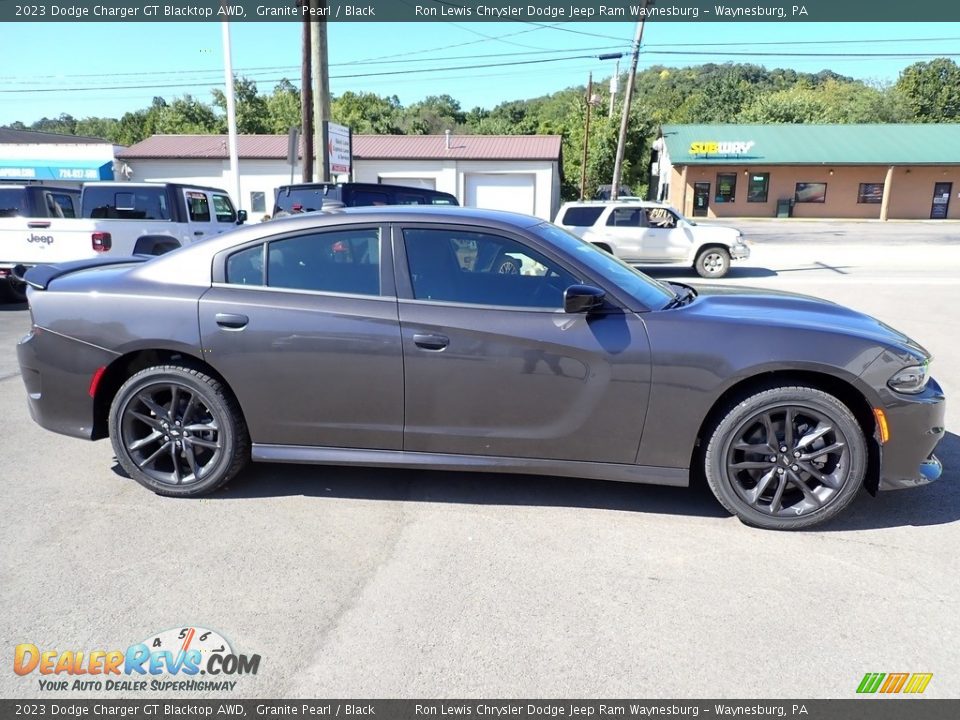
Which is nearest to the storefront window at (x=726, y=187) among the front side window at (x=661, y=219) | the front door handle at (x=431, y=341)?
the front side window at (x=661, y=219)

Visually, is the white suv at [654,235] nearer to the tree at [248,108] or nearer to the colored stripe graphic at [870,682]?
the colored stripe graphic at [870,682]

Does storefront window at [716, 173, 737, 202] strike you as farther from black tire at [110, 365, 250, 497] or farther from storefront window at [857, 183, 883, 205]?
black tire at [110, 365, 250, 497]

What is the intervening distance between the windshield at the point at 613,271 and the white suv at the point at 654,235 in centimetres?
1200

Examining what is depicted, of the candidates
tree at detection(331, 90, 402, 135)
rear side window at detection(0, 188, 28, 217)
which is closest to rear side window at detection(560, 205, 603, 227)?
rear side window at detection(0, 188, 28, 217)

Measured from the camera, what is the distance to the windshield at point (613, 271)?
3.72 m

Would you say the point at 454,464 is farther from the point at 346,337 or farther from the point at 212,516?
the point at 212,516

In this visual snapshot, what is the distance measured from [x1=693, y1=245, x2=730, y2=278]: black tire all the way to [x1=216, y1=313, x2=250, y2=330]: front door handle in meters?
14.0

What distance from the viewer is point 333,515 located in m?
3.78

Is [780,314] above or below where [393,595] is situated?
above

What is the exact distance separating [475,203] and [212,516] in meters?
32.2

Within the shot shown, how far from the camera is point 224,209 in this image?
1288 cm

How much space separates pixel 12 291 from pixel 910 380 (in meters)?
13.0

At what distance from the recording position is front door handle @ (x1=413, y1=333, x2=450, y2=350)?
359 centimetres

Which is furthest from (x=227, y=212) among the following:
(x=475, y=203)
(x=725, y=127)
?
(x=725, y=127)
